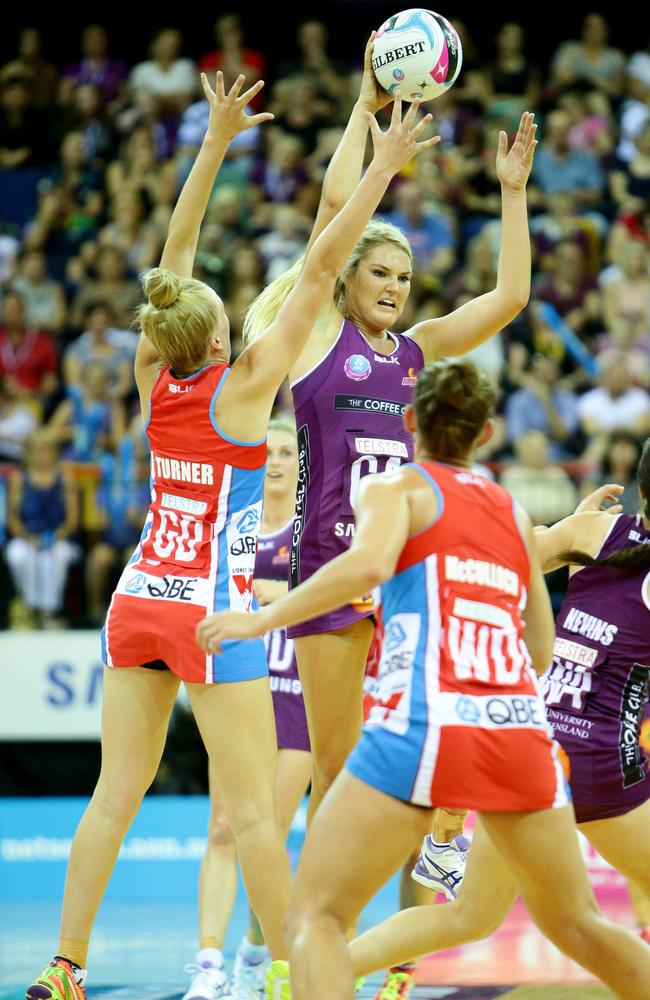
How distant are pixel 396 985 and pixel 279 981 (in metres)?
0.74

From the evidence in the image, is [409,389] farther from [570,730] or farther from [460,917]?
[460,917]

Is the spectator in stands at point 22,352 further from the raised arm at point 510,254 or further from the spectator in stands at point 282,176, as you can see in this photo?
the raised arm at point 510,254

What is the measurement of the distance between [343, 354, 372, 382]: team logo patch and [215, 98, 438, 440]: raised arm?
392 mm

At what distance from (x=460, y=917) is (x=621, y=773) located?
73cm

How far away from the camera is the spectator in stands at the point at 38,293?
12773 mm

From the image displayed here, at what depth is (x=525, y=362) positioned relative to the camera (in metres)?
12.1

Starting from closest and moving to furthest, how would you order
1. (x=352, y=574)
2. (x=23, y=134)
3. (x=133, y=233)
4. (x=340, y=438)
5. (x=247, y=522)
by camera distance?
(x=352, y=574)
(x=247, y=522)
(x=340, y=438)
(x=133, y=233)
(x=23, y=134)

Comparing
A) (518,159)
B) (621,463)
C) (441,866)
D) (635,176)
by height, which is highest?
(635,176)

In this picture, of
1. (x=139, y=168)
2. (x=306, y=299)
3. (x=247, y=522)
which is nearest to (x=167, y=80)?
(x=139, y=168)

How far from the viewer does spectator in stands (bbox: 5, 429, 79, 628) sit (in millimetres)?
10289

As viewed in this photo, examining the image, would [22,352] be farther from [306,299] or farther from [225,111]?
[306,299]

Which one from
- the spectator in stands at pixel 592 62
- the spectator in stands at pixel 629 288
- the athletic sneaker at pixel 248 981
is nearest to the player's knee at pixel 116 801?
the athletic sneaker at pixel 248 981

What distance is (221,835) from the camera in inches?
231

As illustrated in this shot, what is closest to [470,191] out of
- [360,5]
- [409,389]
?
[360,5]
